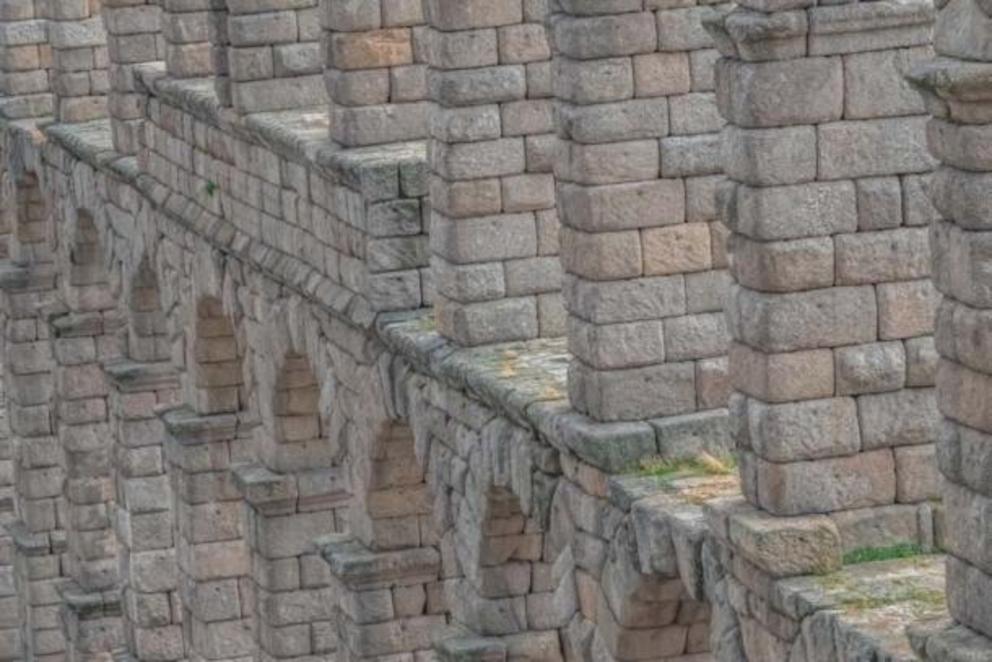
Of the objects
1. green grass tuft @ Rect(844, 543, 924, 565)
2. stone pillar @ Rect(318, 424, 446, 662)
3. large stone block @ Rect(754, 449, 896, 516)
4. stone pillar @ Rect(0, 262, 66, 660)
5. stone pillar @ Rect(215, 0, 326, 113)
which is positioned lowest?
stone pillar @ Rect(0, 262, 66, 660)

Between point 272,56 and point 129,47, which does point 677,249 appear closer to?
point 272,56

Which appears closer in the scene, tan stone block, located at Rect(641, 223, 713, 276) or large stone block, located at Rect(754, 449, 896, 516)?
large stone block, located at Rect(754, 449, 896, 516)

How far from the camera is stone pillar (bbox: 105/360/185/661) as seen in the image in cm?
3078

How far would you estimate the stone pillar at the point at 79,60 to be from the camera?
1300 inches

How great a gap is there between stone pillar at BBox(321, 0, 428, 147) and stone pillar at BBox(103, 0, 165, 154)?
7.21 meters

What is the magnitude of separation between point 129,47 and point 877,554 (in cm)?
1463

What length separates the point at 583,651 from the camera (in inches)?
759

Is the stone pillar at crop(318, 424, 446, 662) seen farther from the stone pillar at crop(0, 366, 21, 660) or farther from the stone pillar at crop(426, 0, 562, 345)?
the stone pillar at crop(0, 366, 21, 660)

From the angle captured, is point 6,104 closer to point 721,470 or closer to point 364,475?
point 364,475

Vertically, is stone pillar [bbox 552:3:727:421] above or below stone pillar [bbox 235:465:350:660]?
above

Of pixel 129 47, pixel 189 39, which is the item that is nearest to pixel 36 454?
pixel 129 47

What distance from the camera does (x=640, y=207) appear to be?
1869cm

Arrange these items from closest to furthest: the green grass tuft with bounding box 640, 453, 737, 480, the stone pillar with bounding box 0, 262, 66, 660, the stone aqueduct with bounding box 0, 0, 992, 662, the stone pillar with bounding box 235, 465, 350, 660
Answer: the stone aqueduct with bounding box 0, 0, 992, 662, the green grass tuft with bounding box 640, 453, 737, 480, the stone pillar with bounding box 235, 465, 350, 660, the stone pillar with bounding box 0, 262, 66, 660

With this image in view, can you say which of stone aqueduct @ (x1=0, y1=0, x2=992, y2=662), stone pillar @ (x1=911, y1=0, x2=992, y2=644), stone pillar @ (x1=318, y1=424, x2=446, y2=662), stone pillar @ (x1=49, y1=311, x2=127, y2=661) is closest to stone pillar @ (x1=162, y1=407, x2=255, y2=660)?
stone aqueduct @ (x1=0, y1=0, x2=992, y2=662)
